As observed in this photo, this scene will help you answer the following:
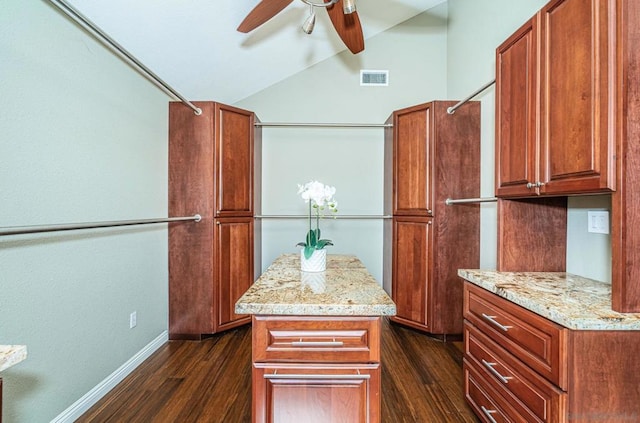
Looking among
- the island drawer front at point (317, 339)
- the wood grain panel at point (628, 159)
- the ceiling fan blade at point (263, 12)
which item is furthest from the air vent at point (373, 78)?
the island drawer front at point (317, 339)

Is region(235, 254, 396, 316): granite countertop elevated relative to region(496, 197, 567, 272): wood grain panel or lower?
lower

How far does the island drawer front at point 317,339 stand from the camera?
1.27 meters

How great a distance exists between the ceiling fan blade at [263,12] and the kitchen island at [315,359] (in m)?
1.80

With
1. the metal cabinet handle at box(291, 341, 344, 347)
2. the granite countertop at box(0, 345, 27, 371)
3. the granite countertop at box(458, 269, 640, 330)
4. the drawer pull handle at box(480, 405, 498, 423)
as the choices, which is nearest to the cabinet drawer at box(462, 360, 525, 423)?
the drawer pull handle at box(480, 405, 498, 423)

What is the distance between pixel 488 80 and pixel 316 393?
111 inches

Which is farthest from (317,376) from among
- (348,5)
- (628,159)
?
(348,5)

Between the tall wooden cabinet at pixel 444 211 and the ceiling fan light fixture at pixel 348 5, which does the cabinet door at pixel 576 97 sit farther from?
the tall wooden cabinet at pixel 444 211

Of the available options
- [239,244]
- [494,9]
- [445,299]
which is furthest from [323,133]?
[445,299]

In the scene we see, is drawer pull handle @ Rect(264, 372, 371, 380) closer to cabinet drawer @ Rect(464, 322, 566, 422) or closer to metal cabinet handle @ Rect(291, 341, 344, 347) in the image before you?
metal cabinet handle @ Rect(291, 341, 344, 347)

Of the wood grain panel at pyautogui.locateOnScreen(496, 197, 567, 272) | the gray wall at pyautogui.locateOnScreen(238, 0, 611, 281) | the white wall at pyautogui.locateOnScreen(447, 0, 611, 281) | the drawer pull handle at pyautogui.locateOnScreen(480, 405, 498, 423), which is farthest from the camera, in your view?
the gray wall at pyautogui.locateOnScreen(238, 0, 611, 281)

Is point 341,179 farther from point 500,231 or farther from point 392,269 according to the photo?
point 500,231

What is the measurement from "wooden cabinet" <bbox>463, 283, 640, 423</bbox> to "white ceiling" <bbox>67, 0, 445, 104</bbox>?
8.59ft

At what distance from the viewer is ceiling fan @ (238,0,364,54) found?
2.01 metres

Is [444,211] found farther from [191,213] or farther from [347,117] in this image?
[191,213]
